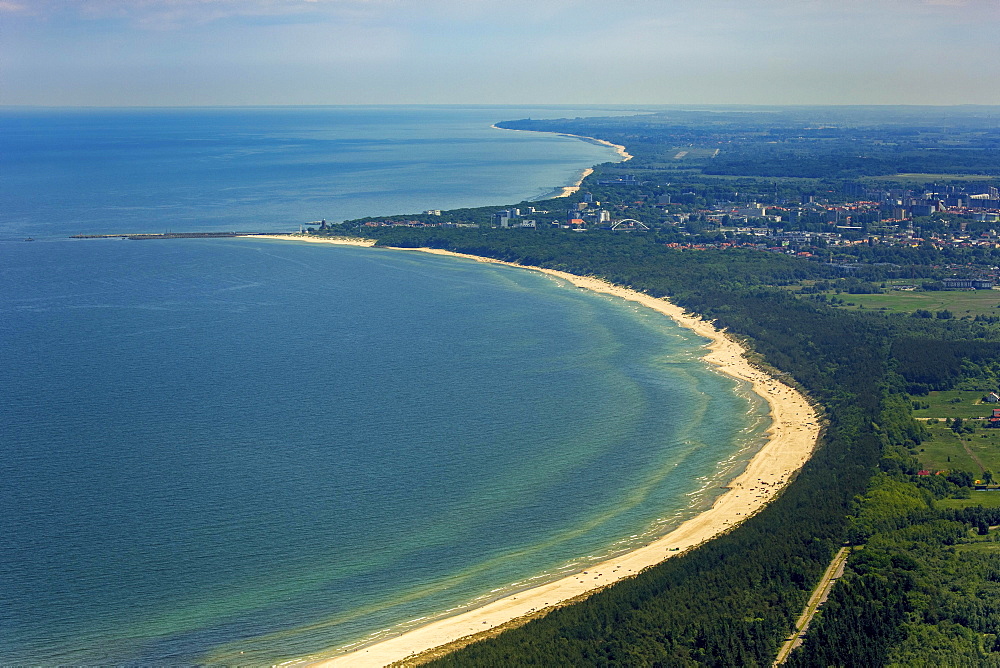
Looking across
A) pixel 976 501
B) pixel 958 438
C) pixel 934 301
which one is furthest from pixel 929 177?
pixel 976 501

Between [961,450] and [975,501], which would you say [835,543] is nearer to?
[975,501]

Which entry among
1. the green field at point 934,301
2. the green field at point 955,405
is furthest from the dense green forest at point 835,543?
the green field at point 934,301

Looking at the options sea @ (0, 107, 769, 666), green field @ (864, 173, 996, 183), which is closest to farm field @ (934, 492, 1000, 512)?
sea @ (0, 107, 769, 666)

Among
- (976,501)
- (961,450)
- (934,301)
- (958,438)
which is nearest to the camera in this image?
(976,501)

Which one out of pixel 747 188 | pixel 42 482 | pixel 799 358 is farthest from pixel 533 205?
pixel 42 482

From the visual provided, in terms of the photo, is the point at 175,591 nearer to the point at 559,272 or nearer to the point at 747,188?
the point at 559,272

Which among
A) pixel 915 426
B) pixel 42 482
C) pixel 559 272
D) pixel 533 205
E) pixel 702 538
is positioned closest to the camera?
pixel 702 538
